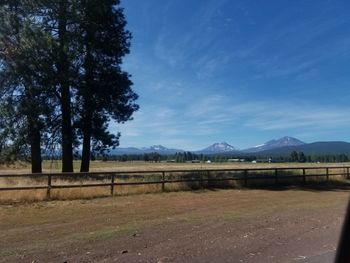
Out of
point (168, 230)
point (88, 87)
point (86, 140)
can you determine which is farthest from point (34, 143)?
point (168, 230)

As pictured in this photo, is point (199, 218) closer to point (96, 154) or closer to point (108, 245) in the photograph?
point (108, 245)

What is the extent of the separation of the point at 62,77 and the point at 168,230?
2084cm

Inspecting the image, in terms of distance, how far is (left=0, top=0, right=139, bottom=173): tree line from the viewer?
100.0ft

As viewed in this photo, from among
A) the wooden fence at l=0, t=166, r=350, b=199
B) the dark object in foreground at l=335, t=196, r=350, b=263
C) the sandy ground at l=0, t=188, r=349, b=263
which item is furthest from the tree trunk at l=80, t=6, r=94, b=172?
the dark object in foreground at l=335, t=196, r=350, b=263

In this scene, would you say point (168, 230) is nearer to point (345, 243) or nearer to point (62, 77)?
point (345, 243)

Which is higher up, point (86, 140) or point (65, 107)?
point (65, 107)

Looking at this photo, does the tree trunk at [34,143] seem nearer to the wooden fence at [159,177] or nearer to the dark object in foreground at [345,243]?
the wooden fence at [159,177]

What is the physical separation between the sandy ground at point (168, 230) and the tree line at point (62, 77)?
44.6ft

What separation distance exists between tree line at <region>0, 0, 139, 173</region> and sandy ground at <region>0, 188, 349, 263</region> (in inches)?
536

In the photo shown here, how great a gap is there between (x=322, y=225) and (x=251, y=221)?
1.76 meters

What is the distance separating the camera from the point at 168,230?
11609 millimetres

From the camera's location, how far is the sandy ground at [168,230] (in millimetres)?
8930

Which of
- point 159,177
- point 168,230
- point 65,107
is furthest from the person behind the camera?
point 65,107

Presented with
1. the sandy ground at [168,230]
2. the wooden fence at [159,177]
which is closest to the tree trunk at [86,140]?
the wooden fence at [159,177]
